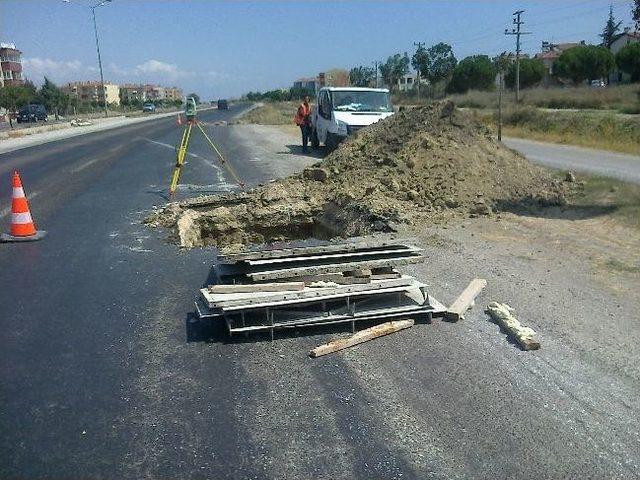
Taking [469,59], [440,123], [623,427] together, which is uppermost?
[469,59]

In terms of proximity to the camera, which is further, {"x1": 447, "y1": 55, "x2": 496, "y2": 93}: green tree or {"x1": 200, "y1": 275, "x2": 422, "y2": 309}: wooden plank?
{"x1": 447, "y1": 55, "x2": 496, "y2": 93}: green tree

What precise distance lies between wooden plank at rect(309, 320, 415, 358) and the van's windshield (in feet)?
50.5

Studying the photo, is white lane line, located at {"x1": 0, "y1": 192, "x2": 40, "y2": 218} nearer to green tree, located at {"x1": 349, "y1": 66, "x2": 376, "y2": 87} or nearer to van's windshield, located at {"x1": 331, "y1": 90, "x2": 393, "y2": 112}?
van's windshield, located at {"x1": 331, "y1": 90, "x2": 393, "y2": 112}

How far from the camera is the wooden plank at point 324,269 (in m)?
5.48

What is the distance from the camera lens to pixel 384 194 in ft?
34.8

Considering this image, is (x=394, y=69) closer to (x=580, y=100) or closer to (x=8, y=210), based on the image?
(x=580, y=100)

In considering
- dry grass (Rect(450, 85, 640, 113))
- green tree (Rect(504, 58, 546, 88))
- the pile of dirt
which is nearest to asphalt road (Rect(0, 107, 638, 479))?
the pile of dirt

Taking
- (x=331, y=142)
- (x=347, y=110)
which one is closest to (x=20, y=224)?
(x=331, y=142)

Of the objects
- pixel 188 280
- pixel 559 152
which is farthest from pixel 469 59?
pixel 188 280

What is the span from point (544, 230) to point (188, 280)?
538cm

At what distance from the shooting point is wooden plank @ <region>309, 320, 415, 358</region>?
4762mm

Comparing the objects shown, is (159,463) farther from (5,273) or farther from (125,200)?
(125,200)

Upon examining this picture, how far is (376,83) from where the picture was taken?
83250 millimetres

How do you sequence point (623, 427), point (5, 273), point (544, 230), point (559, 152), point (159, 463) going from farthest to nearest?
point (559, 152) → point (544, 230) → point (5, 273) → point (623, 427) → point (159, 463)
